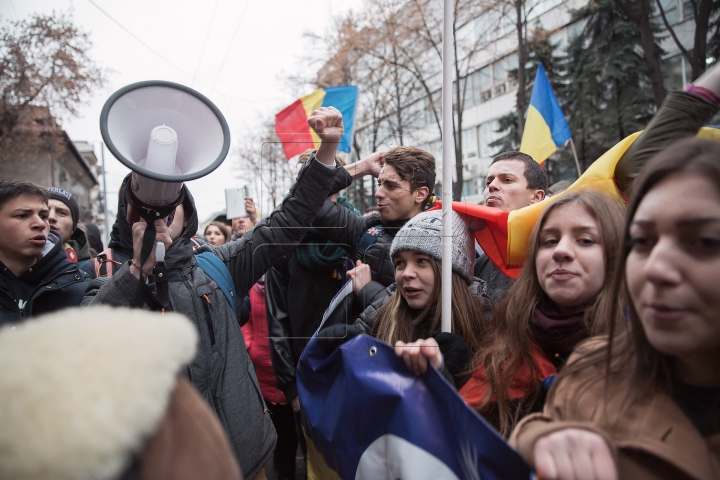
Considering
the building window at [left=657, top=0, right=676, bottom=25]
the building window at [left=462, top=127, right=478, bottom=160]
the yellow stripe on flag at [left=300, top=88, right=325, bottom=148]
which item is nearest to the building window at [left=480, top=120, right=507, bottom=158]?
the building window at [left=462, top=127, right=478, bottom=160]

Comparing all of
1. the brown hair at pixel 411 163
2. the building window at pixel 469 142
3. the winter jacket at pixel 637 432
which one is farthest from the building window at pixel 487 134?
the winter jacket at pixel 637 432

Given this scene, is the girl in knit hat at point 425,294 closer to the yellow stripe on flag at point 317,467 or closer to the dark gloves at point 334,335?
the dark gloves at point 334,335

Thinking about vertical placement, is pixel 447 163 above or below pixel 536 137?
below

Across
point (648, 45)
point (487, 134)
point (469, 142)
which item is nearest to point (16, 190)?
point (648, 45)

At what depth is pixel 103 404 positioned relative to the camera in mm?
575

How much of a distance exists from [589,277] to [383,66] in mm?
9602

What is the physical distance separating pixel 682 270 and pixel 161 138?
60.0 inches

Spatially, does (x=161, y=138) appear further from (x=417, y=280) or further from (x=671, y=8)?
(x=671, y=8)

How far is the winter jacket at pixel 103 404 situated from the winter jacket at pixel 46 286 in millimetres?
1807

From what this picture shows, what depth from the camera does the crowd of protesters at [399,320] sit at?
0.61 meters

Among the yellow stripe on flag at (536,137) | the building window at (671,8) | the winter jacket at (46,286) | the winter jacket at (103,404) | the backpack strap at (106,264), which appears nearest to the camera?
the winter jacket at (103,404)

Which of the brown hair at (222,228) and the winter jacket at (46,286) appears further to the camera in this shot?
the brown hair at (222,228)

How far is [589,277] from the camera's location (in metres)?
1.42

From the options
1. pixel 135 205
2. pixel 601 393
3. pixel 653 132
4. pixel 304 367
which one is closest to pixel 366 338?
pixel 304 367
